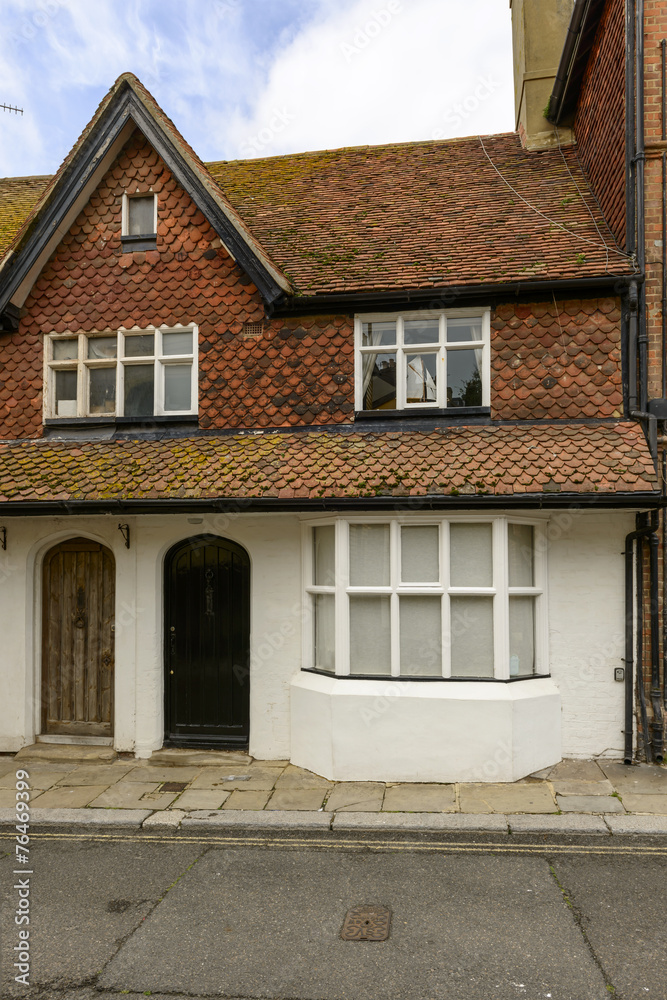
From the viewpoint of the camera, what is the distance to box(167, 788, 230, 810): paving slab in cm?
691

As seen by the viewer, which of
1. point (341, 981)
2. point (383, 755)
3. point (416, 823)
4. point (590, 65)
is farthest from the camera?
point (590, 65)

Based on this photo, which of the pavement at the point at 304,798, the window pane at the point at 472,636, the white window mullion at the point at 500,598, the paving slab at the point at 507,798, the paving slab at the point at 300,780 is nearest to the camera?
the pavement at the point at 304,798

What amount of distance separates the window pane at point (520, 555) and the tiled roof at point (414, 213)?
10.3ft

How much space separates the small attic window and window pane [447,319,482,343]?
442 centimetres

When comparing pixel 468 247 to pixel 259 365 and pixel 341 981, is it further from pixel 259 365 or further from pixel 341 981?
pixel 341 981

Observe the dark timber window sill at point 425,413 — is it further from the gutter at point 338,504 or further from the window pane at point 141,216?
the window pane at point 141,216

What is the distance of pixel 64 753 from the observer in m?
8.48

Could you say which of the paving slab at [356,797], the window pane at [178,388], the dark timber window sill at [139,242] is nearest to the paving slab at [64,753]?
the paving slab at [356,797]

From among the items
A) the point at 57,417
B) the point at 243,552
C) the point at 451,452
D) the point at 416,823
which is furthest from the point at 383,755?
the point at 57,417

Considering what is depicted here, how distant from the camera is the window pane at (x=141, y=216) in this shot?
31.5 feet

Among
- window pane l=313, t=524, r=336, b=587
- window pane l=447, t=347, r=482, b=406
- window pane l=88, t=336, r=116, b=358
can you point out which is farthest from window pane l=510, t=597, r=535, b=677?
window pane l=88, t=336, r=116, b=358

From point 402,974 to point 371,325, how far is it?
281 inches

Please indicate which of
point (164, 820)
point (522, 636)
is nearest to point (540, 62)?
point (522, 636)

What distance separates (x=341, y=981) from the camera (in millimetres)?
4109
